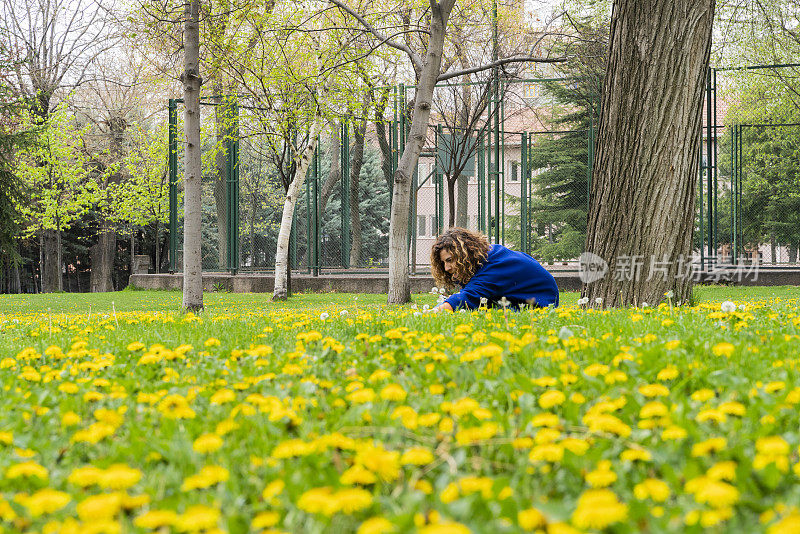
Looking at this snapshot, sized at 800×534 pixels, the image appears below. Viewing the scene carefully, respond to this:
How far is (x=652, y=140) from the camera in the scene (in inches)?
209

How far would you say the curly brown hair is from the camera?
18.9 feet

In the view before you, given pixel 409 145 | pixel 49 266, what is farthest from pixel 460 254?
pixel 49 266

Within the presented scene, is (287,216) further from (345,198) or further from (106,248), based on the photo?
(106,248)

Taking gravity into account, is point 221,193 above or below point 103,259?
above

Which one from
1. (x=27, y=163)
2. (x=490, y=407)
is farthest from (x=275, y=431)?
(x=27, y=163)

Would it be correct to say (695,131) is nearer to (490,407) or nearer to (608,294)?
(608,294)

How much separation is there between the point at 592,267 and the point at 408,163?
591 centimetres

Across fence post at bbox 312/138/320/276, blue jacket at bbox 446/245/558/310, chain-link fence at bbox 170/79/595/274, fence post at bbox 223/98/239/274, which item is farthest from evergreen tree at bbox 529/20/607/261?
blue jacket at bbox 446/245/558/310

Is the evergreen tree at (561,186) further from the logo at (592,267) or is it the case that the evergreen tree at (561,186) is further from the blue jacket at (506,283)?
the logo at (592,267)

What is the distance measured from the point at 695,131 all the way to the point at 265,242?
18.0 meters

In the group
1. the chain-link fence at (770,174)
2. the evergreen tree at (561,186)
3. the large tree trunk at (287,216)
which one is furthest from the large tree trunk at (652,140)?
the chain-link fence at (770,174)

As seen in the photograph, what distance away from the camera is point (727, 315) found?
3941mm

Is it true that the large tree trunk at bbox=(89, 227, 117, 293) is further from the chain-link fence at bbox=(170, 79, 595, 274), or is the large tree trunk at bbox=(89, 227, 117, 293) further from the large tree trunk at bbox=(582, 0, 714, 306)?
the large tree trunk at bbox=(582, 0, 714, 306)

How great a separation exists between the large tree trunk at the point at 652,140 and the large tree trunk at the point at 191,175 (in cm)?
647
